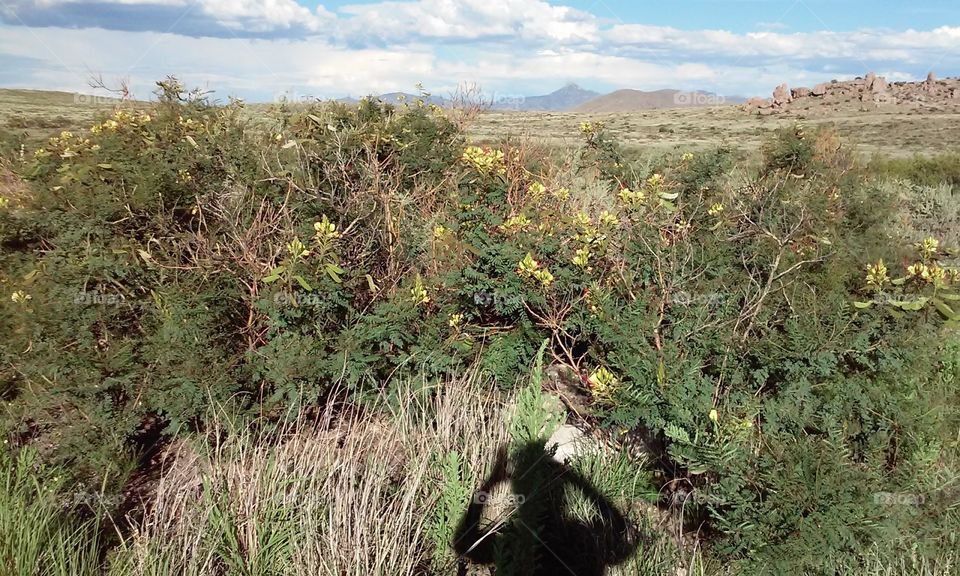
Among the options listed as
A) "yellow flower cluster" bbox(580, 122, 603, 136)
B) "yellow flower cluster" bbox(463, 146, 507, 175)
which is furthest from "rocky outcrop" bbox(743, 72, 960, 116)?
"yellow flower cluster" bbox(463, 146, 507, 175)

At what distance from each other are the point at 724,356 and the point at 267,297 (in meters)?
2.66

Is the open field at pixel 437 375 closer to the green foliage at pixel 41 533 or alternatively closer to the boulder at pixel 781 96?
the green foliage at pixel 41 533

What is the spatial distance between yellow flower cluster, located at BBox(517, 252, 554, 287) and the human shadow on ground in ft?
3.42

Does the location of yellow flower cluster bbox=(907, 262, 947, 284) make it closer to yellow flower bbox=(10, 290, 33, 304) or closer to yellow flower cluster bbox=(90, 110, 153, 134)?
yellow flower bbox=(10, 290, 33, 304)

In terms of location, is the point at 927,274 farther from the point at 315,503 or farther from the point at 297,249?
the point at 297,249

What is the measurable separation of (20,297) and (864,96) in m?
64.2

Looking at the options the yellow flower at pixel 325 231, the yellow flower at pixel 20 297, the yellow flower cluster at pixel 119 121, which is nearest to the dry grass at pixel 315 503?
the yellow flower at pixel 325 231

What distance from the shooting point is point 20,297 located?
13.3 ft

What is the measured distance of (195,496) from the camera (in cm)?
295

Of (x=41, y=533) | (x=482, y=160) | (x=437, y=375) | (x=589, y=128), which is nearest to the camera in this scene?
(x=41, y=533)

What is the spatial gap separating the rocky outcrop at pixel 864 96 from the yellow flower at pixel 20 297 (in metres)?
56.9

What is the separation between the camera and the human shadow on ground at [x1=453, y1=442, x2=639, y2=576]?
9.04 ft

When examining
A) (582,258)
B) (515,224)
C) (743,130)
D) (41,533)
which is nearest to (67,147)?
(41,533)

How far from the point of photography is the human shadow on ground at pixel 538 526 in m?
2.76
